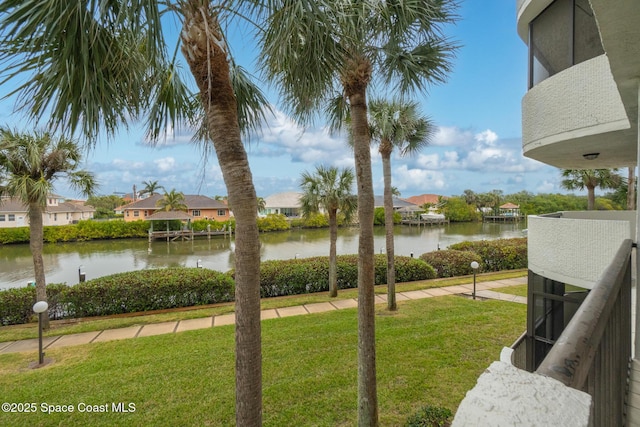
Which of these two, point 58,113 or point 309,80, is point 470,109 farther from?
point 58,113

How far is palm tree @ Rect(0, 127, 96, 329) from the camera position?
757 cm

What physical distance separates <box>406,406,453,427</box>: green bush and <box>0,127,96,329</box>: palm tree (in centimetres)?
879

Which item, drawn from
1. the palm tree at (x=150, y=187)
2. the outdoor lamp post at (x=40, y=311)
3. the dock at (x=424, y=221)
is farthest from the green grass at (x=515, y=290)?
the palm tree at (x=150, y=187)

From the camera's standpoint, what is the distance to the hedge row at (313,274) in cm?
1170

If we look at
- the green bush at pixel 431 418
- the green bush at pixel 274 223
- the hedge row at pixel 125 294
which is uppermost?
the green bush at pixel 274 223

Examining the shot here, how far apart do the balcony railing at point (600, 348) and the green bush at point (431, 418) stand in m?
2.84

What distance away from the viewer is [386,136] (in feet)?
30.2

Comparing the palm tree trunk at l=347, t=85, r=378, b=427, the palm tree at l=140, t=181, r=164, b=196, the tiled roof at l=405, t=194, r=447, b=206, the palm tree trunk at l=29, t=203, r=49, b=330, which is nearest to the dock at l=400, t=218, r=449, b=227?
the tiled roof at l=405, t=194, r=447, b=206

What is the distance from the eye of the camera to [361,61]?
4.76 metres

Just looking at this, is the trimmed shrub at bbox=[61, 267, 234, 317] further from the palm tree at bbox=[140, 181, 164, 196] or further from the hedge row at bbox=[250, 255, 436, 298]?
the palm tree at bbox=[140, 181, 164, 196]

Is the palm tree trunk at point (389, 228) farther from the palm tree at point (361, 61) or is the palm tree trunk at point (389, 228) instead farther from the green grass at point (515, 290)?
the green grass at point (515, 290)

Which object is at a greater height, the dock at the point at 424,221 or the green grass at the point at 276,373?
the dock at the point at 424,221

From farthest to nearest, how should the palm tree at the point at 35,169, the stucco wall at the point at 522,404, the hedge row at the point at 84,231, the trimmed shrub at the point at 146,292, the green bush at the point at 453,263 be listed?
1. the hedge row at the point at 84,231
2. the green bush at the point at 453,263
3. the trimmed shrub at the point at 146,292
4. the palm tree at the point at 35,169
5. the stucco wall at the point at 522,404

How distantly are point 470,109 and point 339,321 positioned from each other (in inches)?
542
